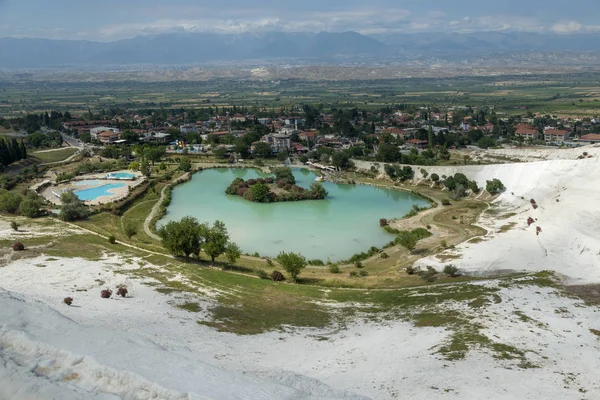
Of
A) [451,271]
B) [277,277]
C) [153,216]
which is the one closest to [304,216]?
[153,216]

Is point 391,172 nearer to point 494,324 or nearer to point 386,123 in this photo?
point 494,324

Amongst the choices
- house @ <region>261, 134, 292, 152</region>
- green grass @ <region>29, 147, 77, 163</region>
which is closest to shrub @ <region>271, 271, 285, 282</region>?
green grass @ <region>29, 147, 77, 163</region>

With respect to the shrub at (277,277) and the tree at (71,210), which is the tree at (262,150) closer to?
the tree at (71,210)

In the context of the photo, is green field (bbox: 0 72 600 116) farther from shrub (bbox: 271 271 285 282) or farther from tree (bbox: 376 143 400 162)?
shrub (bbox: 271 271 285 282)

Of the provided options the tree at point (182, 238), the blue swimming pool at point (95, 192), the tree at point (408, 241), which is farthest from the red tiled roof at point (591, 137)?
the tree at point (182, 238)

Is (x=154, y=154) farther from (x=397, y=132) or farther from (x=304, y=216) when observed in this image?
(x=397, y=132)

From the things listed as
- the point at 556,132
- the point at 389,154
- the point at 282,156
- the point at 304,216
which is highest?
the point at 556,132

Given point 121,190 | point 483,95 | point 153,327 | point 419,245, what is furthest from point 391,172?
point 483,95
